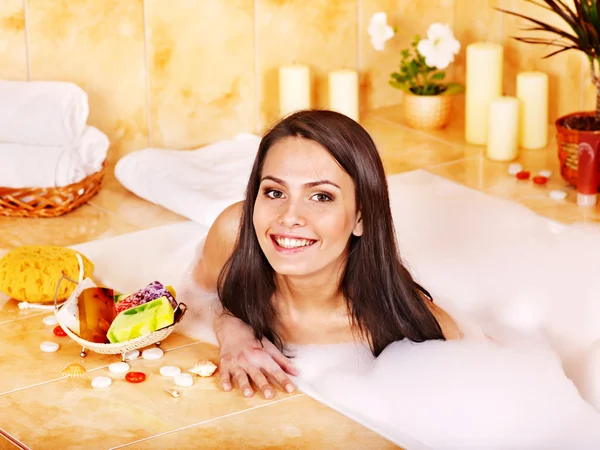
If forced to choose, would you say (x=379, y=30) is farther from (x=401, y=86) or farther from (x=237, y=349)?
(x=237, y=349)

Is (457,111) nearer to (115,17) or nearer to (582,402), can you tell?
(115,17)

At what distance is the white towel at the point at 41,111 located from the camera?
8.73 feet

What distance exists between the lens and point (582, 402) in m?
1.93

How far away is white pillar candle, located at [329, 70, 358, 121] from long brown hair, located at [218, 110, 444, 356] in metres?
1.17

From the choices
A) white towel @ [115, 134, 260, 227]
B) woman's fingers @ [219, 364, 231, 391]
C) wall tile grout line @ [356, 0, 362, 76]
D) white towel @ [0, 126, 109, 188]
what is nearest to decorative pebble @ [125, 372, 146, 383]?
woman's fingers @ [219, 364, 231, 391]

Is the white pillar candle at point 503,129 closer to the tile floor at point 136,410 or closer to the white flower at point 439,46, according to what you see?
the white flower at point 439,46

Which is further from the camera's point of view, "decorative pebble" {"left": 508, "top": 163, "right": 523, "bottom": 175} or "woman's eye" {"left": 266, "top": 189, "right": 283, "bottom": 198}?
"decorative pebble" {"left": 508, "top": 163, "right": 523, "bottom": 175}

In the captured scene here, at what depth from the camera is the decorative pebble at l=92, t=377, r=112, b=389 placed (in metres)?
1.88

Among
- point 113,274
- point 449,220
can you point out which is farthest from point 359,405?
point 449,220

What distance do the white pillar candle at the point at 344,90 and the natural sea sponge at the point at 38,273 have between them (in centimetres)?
112

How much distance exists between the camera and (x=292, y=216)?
1832mm

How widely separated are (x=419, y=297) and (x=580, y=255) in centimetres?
67

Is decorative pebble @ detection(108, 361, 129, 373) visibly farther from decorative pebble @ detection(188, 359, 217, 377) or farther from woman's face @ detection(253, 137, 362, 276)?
woman's face @ detection(253, 137, 362, 276)

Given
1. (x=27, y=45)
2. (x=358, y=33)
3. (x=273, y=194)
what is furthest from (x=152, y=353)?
(x=358, y=33)
